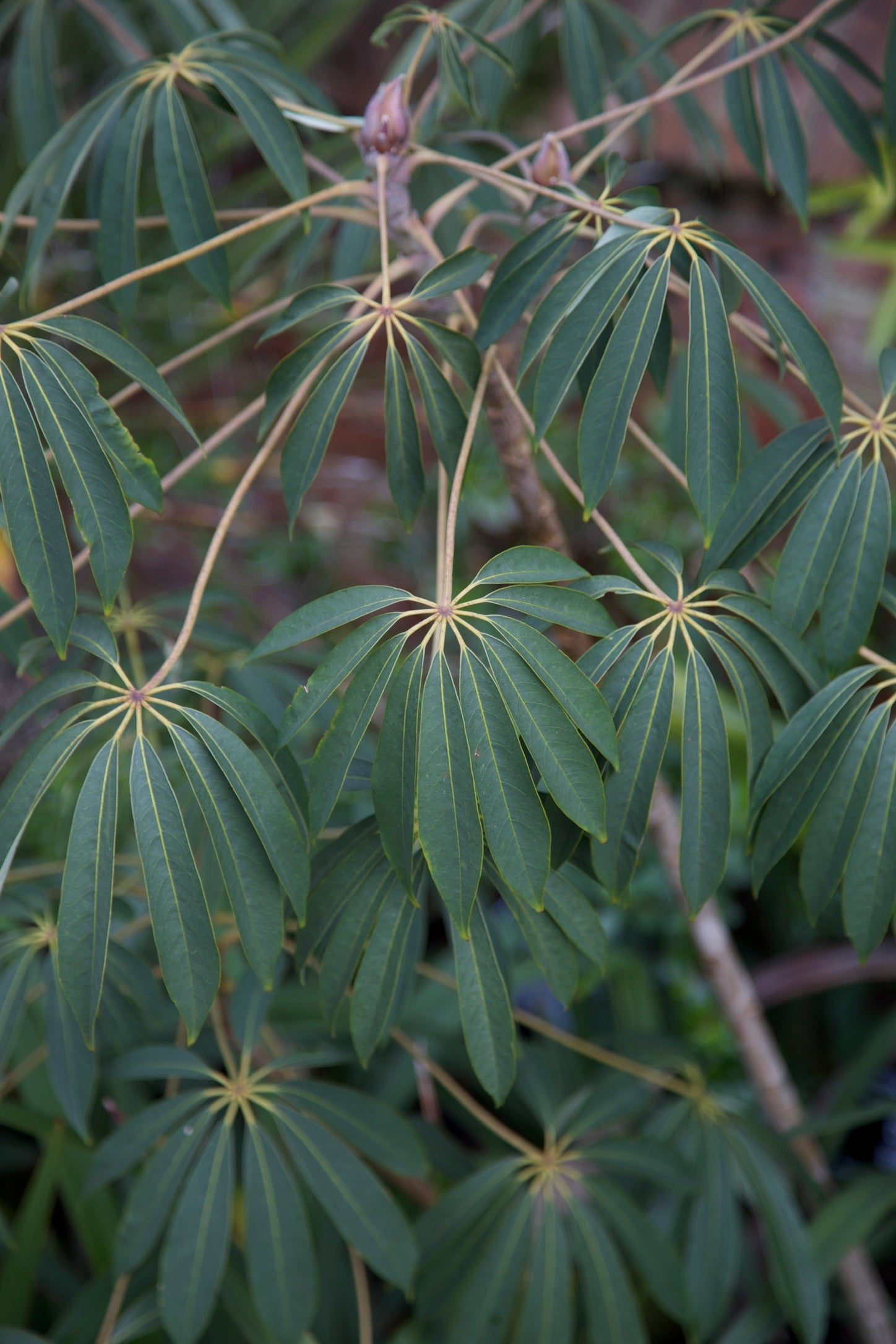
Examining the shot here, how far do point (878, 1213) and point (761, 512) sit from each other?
89cm

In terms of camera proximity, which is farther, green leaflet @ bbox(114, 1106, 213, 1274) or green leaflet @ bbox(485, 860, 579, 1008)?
green leaflet @ bbox(114, 1106, 213, 1274)

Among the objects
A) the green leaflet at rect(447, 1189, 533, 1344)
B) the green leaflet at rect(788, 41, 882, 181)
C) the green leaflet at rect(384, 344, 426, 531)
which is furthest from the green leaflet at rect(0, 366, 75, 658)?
the green leaflet at rect(788, 41, 882, 181)

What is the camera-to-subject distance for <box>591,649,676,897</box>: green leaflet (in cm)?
59

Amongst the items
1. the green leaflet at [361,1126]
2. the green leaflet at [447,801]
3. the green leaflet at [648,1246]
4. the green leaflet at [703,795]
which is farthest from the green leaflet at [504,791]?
the green leaflet at [648,1246]

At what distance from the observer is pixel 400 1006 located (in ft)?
2.62

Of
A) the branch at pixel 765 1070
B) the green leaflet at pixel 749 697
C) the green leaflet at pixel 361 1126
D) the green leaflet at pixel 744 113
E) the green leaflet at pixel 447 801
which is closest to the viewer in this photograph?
the green leaflet at pixel 447 801

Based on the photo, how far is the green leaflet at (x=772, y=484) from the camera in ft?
2.13

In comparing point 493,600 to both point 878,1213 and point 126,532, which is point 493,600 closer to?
point 126,532

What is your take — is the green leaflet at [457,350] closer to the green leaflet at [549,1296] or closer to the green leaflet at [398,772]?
the green leaflet at [398,772]

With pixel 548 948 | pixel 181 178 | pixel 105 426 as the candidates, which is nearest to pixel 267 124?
pixel 181 178

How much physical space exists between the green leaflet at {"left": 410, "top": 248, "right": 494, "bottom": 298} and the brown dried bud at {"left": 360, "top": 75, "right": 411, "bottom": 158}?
0.49 ft

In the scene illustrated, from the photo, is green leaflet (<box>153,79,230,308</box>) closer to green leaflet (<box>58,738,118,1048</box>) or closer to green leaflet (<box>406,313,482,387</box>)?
green leaflet (<box>406,313,482,387</box>)

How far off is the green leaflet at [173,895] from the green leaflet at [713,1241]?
0.66 meters

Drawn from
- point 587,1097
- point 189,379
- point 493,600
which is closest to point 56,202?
point 493,600
